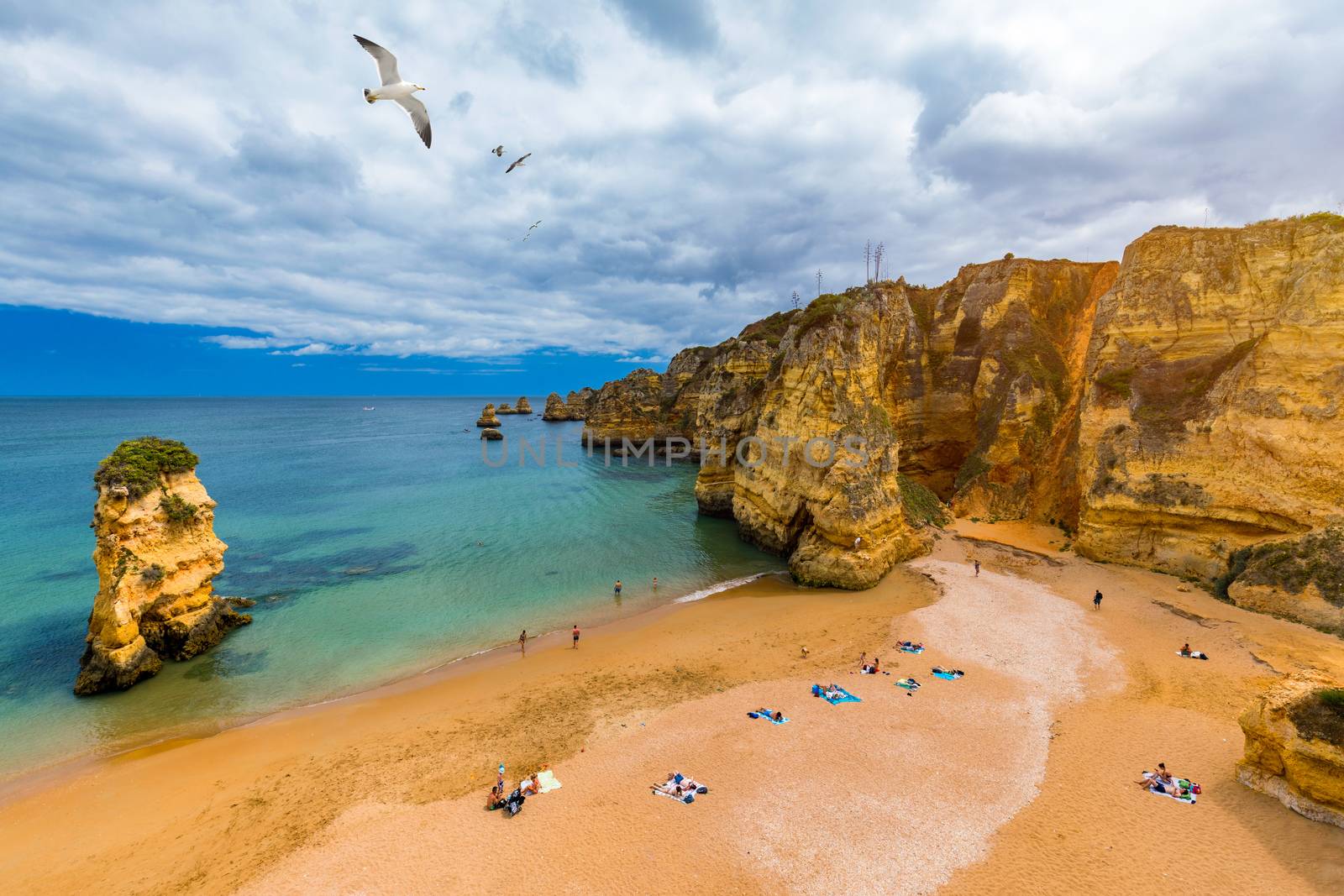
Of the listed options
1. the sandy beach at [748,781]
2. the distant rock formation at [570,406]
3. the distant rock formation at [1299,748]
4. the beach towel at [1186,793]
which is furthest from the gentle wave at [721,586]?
the distant rock formation at [570,406]

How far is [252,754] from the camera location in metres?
14.3

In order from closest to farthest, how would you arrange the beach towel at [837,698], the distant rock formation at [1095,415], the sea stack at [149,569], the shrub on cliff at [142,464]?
the beach towel at [837,698], the sea stack at [149,569], the shrub on cliff at [142,464], the distant rock formation at [1095,415]

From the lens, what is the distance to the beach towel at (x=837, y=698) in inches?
603

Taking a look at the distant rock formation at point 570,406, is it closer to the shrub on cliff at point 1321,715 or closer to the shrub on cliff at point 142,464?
the shrub on cliff at point 142,464

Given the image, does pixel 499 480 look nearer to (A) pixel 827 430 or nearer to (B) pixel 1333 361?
(A) pixel 827 430

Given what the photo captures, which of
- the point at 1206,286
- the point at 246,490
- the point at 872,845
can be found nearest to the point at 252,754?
A: the point at 872,845

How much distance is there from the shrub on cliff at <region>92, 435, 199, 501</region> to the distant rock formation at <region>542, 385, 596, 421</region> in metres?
106

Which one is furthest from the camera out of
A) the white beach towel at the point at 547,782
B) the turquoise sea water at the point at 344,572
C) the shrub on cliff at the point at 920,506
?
the shrub on cliff at the point at 920,506

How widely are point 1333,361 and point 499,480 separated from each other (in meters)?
56.7

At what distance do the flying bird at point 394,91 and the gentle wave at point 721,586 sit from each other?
20.9 meters

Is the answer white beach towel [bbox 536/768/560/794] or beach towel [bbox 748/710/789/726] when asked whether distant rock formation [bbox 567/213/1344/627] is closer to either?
beach towel [bbox 748/710/789/726]

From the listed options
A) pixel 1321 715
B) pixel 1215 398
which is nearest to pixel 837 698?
pixel 1321 715

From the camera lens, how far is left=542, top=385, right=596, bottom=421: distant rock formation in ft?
424

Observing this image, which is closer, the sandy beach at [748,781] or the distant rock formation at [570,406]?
the sandy beach at [748,781]
